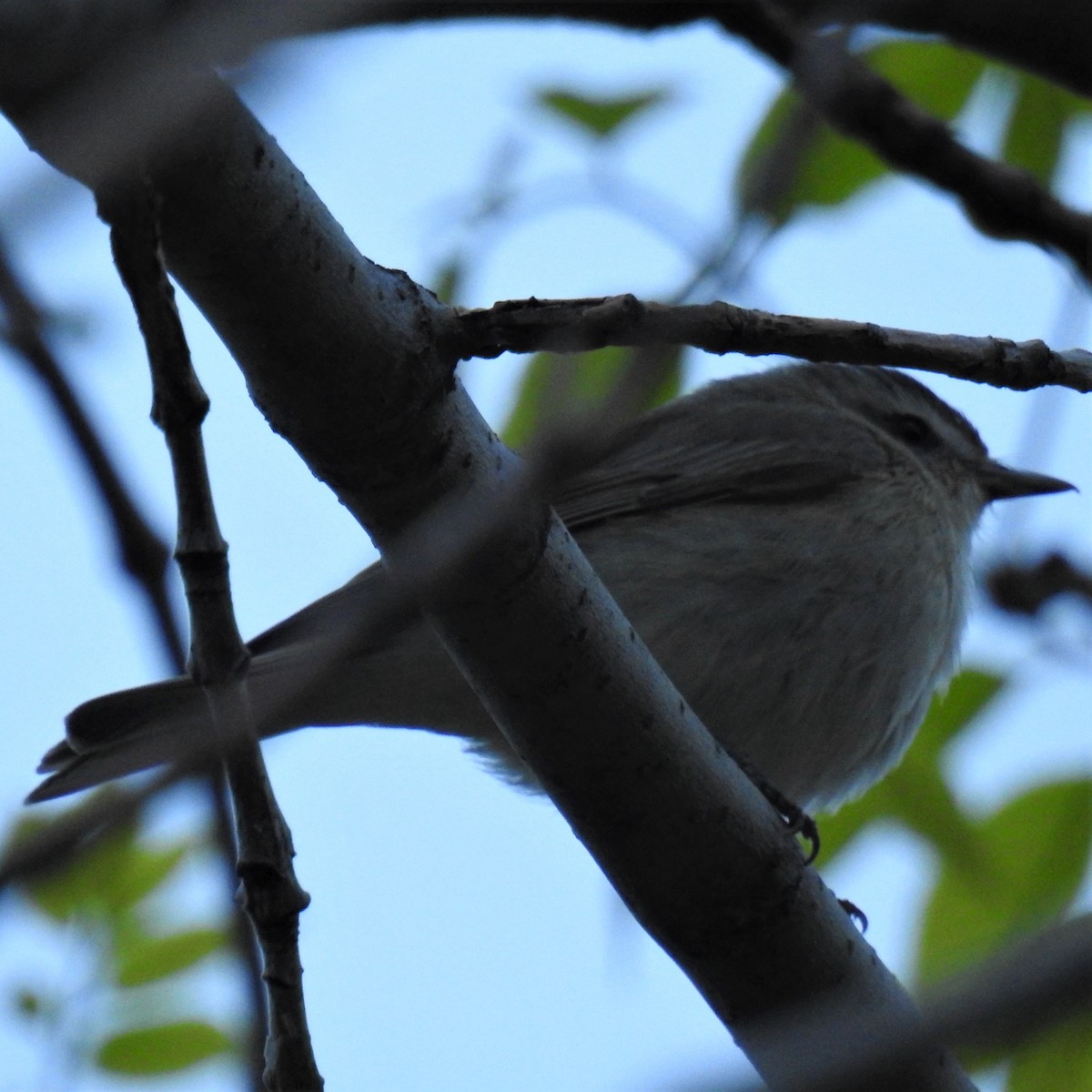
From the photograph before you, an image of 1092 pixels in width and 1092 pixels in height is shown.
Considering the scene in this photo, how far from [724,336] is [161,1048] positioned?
2682 mm

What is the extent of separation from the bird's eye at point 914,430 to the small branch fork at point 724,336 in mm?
3200

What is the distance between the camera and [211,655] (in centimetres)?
261

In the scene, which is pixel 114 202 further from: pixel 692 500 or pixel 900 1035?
pixel 692 500

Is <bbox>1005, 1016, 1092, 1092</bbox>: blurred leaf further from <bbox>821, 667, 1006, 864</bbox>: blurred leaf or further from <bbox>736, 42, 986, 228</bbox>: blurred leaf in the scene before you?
<bbox>736, 42, 986, 228</bbox>: blurred leaf

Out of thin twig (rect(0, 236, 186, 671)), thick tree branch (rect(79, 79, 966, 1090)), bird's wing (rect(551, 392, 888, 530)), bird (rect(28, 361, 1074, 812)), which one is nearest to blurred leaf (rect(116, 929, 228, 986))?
bird (rect(28, 361, 1074, 812))

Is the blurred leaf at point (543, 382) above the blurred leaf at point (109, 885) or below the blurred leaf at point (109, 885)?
above

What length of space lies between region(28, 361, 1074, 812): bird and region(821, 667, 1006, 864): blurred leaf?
6.3 inches

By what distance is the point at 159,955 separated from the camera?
4.34 metres

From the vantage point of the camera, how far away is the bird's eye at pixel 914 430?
247 inches

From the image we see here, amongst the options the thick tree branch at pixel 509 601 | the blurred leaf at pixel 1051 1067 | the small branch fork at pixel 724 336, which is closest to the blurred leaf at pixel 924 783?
the blurred leaf at pixel 1051 1067

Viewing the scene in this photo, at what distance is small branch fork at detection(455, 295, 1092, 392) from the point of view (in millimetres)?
2680

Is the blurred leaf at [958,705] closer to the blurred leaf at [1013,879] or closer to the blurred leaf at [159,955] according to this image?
the blurred leaf at [1013,879]

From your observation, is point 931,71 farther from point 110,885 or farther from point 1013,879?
point 110,885

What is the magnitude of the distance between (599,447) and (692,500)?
373cm
